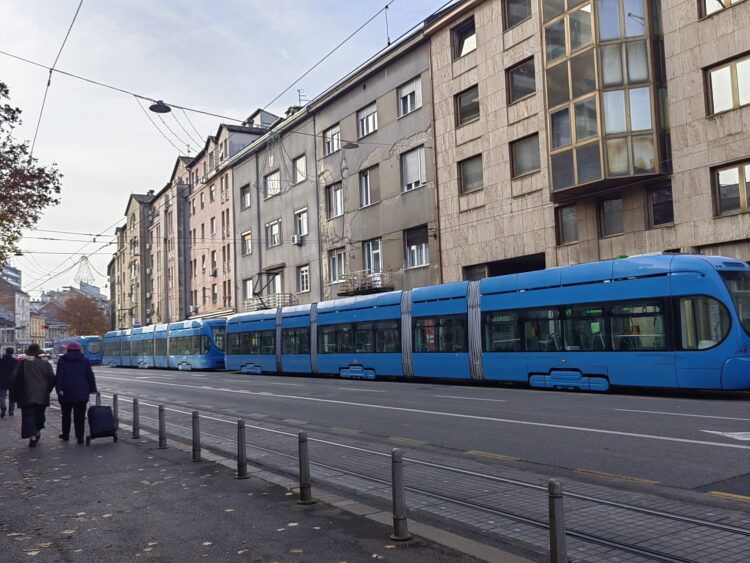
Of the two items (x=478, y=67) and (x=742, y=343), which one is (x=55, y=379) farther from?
(x=478, y=67)

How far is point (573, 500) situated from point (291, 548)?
2.77 m

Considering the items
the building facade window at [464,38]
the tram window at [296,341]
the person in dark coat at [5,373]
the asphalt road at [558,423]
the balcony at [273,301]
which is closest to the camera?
the asphalt road at [558,423]

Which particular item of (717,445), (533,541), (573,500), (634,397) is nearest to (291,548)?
(533,541)

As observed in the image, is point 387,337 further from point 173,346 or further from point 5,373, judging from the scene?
point 173,346

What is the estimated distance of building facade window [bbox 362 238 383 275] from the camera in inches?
1313

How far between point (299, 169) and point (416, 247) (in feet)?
41.5

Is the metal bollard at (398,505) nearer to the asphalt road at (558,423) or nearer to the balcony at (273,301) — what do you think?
the asphalt road at (558,423)

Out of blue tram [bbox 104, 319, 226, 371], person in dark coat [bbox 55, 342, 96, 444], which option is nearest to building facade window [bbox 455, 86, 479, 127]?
blue tram [bbox 104, 319, 226, 371]

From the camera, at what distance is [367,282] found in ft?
107

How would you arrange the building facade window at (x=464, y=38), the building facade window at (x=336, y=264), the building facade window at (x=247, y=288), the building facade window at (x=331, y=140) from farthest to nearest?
the building facade window at (x=247, y=288), the building facade window at (x=331, y=140), the building facade window at (x=336, y=264), the building facade window at (x=464, y=38)

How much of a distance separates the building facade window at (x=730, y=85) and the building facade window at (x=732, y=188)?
1.70 meters

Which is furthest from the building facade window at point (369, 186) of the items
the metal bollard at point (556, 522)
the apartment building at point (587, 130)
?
the metal bollard at point (556, 522)

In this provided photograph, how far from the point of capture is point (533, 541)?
533 centimetres

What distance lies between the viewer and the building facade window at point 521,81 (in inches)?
998
